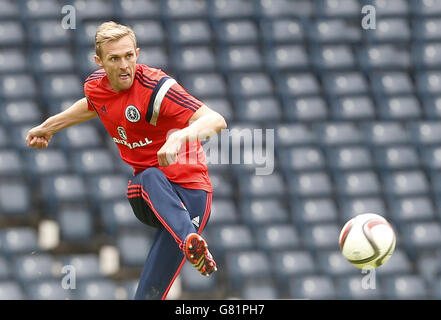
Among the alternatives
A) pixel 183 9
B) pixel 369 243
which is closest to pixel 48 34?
pixel 183 9

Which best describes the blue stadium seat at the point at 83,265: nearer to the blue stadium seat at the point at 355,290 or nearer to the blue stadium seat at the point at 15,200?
the blue stadium seat at the point at 15,200

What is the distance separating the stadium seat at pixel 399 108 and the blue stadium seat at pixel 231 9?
5.04 ft

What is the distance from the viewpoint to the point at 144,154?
3.77 metres

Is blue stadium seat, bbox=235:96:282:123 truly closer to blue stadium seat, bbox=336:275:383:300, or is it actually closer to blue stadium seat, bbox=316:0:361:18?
blue stadium seat, bbox=316:0:361:18

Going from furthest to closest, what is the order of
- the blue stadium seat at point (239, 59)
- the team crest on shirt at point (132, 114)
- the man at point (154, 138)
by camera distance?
the blue stadium seat at point (239, 59) < the team crest on shirt at point (132, 114) < the man at point (154, 138)

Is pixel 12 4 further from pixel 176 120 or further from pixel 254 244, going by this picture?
pixel 176 120

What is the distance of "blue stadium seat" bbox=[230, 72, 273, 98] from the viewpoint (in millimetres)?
7320

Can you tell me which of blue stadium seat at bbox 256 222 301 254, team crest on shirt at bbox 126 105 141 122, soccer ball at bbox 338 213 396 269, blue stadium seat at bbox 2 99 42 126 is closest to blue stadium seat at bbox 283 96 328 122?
blue stadium seat at bbox 256 222 301 254

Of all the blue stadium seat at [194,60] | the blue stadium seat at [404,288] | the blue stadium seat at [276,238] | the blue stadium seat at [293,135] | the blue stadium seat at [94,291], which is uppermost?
the blue stadium seat at [194,60]

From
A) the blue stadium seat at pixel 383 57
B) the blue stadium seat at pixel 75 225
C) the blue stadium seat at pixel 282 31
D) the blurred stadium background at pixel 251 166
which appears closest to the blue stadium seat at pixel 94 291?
the blurred stadium background at pixel 251 166

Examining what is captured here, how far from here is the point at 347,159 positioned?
23.2ft

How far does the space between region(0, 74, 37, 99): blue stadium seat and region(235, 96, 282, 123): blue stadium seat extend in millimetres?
1777

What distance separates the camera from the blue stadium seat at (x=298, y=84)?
7.43 meters
